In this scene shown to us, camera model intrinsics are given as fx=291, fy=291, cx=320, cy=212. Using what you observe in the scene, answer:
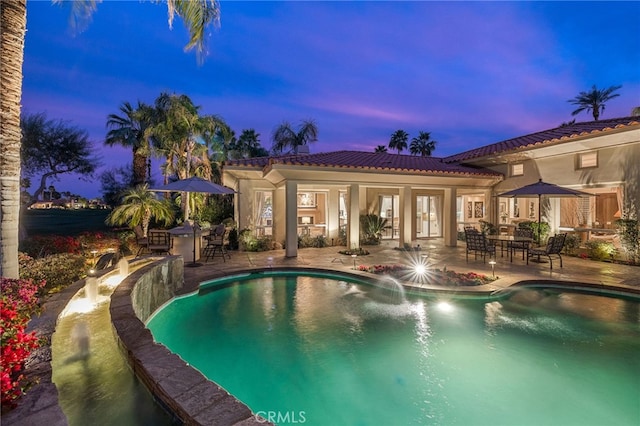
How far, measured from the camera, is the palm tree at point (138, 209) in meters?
13.9

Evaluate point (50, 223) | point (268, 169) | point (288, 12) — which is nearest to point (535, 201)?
point (268, 169)

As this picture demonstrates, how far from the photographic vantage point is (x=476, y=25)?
13.4 metres

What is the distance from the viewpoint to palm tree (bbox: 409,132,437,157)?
49.0 m

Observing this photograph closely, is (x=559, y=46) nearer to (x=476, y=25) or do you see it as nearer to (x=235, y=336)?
(x=476, y=25)

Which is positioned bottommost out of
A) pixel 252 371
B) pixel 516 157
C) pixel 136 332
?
pixel 252 371

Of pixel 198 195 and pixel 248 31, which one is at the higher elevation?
pixel 248 31

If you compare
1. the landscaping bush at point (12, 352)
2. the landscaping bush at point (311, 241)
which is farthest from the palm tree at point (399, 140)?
the landscaping bush at point (12, 352)

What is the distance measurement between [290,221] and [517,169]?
12.1m

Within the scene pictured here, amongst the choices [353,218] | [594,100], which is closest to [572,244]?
[353,218]

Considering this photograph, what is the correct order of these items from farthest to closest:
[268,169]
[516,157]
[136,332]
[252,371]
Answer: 1. [516,157]
2. [268,169]
3. [252,371]
4. [136,332]

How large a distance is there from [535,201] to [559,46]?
32.7 feet

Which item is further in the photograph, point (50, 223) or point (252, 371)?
point (50, 223)

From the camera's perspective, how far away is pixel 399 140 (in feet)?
164

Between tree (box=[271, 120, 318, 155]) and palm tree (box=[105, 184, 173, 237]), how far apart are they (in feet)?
46.1
